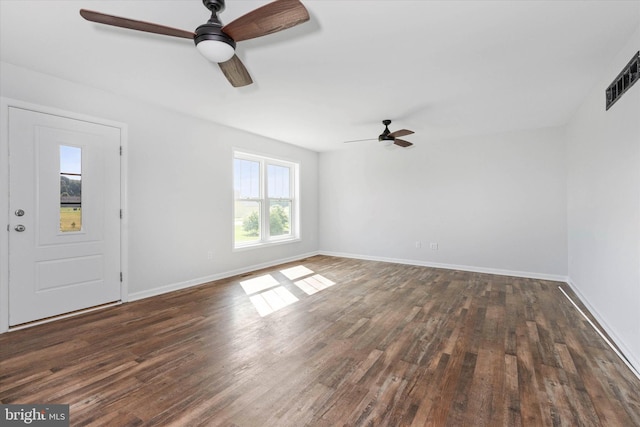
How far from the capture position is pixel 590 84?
330 cm

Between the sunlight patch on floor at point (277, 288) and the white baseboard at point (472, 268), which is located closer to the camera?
the sunlight patch on floor at point (277, 288)

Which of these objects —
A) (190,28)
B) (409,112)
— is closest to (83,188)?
(190,28)

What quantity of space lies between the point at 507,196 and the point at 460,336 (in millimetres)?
3560

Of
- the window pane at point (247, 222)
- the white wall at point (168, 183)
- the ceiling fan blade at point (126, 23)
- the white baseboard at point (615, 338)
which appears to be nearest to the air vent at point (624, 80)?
the white baseboard at point (615, 338)

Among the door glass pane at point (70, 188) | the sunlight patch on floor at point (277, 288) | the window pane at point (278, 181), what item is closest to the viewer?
the door glass pane at point (70, 188)

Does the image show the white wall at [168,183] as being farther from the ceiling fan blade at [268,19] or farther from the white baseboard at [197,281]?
the ceiling fan blade at [268,19]

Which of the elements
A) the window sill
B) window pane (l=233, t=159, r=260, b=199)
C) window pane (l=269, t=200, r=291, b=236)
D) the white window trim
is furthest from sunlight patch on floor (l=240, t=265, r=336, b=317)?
window pane (l=233, t=159, r=260, b=199)

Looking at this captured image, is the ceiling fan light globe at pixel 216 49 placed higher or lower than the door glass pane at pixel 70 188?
higher

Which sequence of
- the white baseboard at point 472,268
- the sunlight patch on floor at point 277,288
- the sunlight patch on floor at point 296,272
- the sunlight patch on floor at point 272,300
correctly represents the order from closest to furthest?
the sunlight patch on floor at point 272,300 < the sunlight patch on floor at point 277,288 < the white baseboard at point 472,268 < the sunlight patch on floor at point 296,272

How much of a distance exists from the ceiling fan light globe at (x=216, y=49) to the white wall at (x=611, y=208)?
9.96ft

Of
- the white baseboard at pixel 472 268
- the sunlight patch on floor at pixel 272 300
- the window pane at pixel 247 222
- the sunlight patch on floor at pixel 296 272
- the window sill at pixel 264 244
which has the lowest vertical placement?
the sunlight patch on floor at pixel 272 300

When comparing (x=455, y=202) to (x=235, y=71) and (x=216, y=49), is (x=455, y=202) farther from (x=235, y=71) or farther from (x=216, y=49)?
(x=216, y=49)
